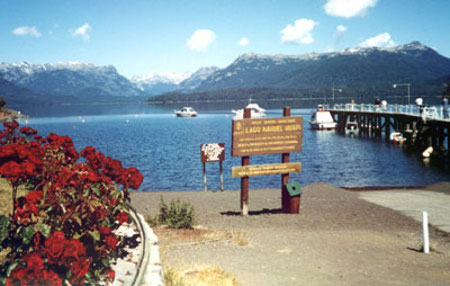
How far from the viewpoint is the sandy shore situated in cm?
823

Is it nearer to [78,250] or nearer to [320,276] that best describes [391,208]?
[320,276]

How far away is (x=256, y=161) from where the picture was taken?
42.3 meters

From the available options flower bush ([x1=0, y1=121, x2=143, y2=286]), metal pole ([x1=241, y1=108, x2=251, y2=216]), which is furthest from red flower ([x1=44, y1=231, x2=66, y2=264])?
metal pole ([x1=241, y1=108, x2=251, y2=216])

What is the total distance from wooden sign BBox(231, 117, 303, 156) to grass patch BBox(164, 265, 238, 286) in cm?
631

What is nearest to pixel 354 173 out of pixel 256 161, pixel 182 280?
pixel 256 161

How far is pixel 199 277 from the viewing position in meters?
7.44

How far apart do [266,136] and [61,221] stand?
9.98 meters

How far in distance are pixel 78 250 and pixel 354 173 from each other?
104 ft

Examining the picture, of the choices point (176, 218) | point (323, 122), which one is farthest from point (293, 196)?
point (323, 122)

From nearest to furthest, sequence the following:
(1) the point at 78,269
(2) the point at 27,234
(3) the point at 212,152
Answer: (1) the point at 78,269, (2) the point at 27,234, (3) the point at 212,152

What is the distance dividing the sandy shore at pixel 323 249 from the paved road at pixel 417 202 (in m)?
0.78

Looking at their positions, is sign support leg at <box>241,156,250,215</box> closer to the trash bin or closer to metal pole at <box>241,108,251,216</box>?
metal pole at <box>241,108,251,216</box>

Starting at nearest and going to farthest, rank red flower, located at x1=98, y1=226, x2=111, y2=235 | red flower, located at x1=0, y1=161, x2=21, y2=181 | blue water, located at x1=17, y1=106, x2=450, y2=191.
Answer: red flower, located at x1=0, y1=161, x2=21, y2=181, red flower, located at x1=98, y1=226, x2=111, y2=235, blue water, located at x1=17, y1=106, x2=450, y2=191

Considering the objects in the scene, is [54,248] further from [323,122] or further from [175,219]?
[323,122]
